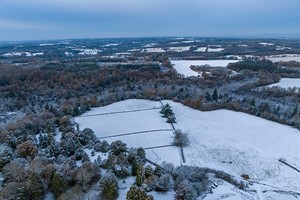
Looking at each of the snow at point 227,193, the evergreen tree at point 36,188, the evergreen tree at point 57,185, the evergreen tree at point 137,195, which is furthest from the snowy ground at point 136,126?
the evergreen tree at point 36,188

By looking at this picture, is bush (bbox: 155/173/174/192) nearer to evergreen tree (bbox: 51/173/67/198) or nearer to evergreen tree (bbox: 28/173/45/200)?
evergreen tree (bbox: 51/173/67/198)

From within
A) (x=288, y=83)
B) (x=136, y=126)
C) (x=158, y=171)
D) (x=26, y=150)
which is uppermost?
(x=26, y=150)

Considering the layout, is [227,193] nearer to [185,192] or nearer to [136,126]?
[185,192]

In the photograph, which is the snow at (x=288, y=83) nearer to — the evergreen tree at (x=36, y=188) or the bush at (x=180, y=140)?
the bush at (x=180, y=140)

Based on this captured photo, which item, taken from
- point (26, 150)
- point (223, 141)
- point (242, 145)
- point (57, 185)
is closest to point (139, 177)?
point (57, 185)

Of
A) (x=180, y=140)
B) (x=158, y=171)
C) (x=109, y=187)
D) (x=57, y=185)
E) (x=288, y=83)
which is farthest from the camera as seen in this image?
(x=288, y=83)

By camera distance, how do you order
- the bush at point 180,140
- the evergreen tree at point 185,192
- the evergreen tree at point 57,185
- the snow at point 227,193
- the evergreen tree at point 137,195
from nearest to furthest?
the evergreen tree at point 137,195 < the evergreen tree at point 57,185 < the evergreen tree at point 185,192 < the snow at point 227,193 < the bush at point 180,140

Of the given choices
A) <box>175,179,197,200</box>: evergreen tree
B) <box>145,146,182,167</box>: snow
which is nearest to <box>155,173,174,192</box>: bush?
<box>175,179,197,200</box>: evergreen tree

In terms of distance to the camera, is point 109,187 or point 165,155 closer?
point 109,187

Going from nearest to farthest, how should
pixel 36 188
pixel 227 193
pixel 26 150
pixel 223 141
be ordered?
1. pixel 36 188
2. pixel 227 193
3. pixel 26 150
4. pixel 223 141
